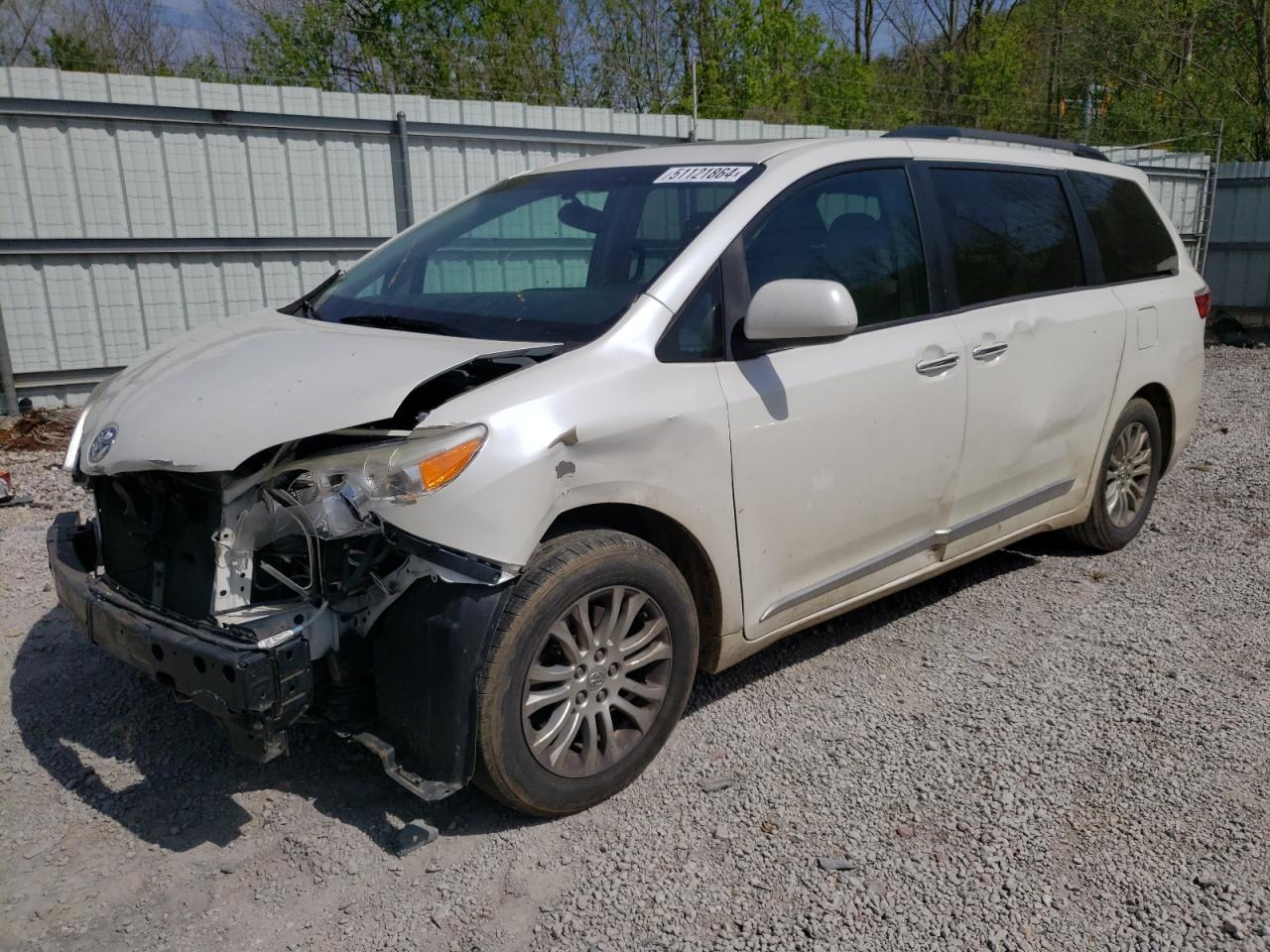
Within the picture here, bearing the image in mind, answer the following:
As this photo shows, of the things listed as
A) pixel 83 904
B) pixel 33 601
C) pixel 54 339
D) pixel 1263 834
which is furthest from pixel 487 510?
pixel 54 339

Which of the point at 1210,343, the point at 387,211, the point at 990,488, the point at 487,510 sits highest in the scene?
the point at 387,211

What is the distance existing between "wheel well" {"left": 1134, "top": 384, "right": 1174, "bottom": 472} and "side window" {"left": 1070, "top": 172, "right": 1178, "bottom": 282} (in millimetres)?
564

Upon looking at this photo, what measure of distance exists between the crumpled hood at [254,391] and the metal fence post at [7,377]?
18.2 ft

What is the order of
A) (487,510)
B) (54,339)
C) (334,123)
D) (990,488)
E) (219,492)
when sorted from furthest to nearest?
(334,123) → (54,339) → (990,488) → (219,492) → (487,510)

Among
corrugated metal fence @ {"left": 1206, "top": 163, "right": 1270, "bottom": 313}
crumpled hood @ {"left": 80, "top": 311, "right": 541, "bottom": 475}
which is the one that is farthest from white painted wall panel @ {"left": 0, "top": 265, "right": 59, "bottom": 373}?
corrugated metal fence @ {"left": 1206, "top": 163, "right": 1270, "bottom": 313}

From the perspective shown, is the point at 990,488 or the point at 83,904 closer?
the point at 83,904

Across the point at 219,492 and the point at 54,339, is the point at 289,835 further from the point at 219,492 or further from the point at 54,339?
the point at 54,339

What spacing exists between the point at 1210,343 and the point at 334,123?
11.1m

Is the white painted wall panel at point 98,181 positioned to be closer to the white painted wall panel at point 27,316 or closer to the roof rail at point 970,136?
the white painted wall panel at point 27,316

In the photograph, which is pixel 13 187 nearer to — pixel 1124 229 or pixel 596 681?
pixel 596 681

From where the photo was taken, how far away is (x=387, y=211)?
31.4 ft

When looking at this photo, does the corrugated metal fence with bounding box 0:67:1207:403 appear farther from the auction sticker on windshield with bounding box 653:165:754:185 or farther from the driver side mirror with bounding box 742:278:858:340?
the driver side mirror with bounding box 742:278:858:340

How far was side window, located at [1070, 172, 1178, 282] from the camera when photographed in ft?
15.6

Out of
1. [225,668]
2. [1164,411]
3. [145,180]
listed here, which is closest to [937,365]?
[1164,411]
